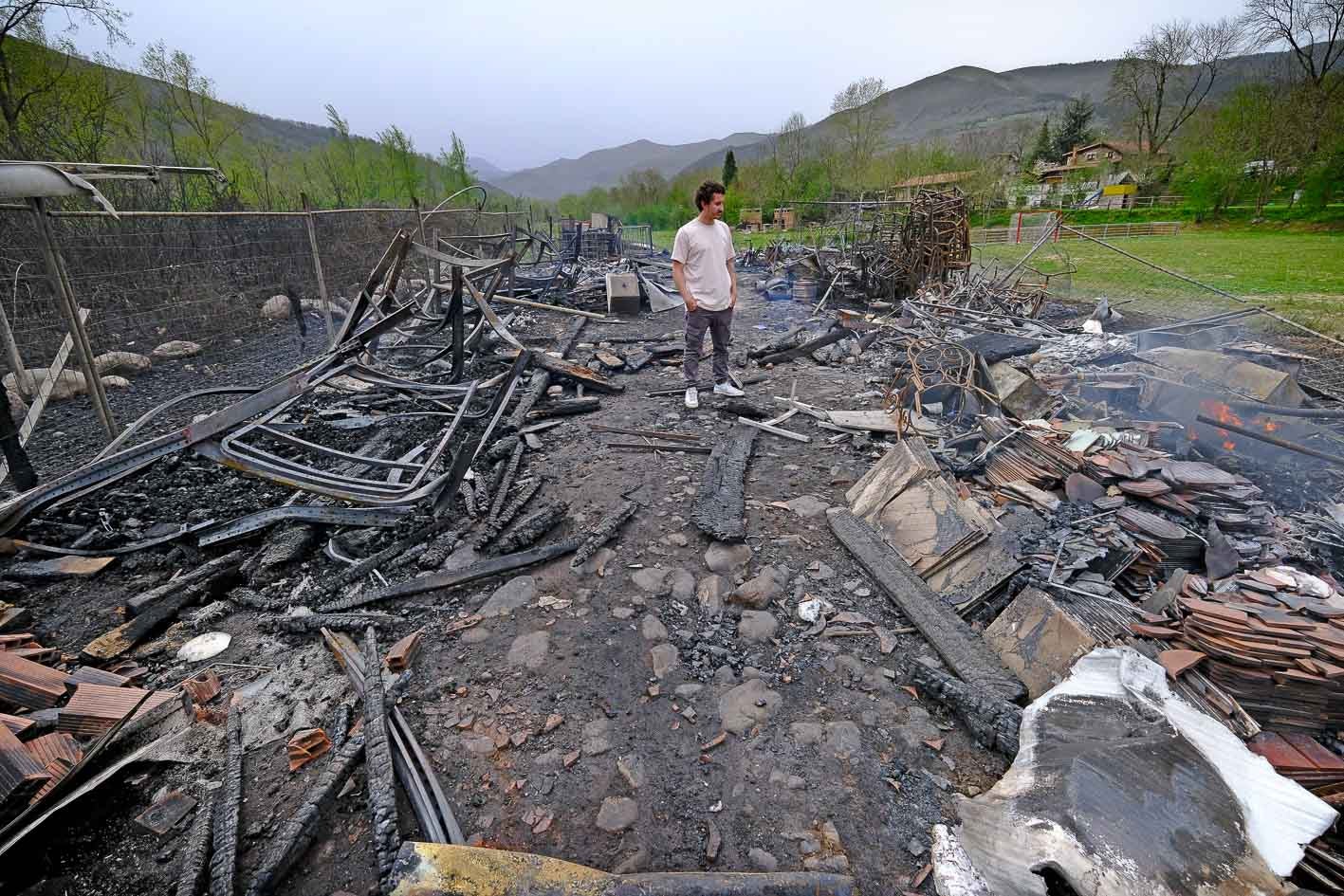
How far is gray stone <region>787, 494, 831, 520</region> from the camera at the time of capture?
386 centimetres

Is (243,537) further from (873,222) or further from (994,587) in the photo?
(873,222)

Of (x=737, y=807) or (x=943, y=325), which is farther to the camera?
(x=943, y=325)

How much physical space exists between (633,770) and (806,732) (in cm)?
71

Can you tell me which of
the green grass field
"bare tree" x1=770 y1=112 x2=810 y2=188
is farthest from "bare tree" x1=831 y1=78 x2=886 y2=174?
the green grass field

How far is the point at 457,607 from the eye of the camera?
9.78 feet

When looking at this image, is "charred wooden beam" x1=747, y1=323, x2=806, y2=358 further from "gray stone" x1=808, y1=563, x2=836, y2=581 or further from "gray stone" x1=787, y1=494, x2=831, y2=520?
"gray stone" x1=808, y1=563, x2=836, y2=581

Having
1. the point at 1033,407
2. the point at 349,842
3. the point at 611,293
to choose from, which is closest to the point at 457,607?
the point at 349,842

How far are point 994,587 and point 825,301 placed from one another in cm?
1011

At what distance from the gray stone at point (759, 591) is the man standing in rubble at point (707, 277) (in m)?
3.01

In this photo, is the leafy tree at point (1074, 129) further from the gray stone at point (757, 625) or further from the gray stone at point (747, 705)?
the gray stone at point (747, 705)

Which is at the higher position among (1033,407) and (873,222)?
(873,222)

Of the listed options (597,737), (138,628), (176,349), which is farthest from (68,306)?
(597,737)

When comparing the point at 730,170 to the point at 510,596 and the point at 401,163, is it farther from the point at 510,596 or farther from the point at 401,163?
the point at 510,596

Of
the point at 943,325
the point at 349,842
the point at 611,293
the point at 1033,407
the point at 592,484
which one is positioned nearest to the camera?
the point at 349,842
